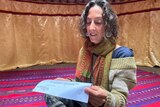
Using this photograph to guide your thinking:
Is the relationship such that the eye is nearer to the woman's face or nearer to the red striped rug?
the woman's face

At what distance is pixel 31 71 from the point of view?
11.3ft

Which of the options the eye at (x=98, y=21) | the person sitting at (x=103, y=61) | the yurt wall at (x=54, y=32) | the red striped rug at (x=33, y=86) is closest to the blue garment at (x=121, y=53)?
the person sitting at (x=103, y=61)

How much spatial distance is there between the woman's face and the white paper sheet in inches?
8.5

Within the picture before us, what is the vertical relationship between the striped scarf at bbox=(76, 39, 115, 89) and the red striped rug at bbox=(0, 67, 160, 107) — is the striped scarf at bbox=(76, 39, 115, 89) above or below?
above

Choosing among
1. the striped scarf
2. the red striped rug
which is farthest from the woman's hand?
the red striped rug

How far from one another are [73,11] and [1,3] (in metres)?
1.31

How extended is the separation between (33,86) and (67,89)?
185 cm

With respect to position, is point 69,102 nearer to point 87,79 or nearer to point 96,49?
A: point 87,79

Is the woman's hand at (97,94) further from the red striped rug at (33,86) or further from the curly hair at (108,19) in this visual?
the red striped rug at (33,86)

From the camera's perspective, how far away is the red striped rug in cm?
202

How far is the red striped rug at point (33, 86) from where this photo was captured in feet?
6.61

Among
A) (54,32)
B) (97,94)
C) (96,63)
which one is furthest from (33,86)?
(97,94)

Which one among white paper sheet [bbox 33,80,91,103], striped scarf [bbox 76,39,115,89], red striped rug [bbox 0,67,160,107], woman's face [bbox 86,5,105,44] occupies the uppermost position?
woman's face [bbox 86,5,105,44]

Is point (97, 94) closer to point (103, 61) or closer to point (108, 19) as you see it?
point (103, 61)
